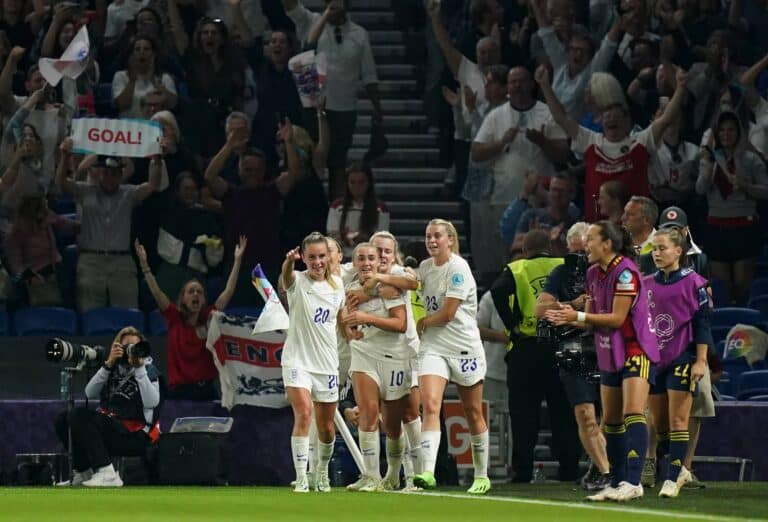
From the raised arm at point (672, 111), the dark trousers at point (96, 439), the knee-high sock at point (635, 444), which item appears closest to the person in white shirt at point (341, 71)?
the raised arm at point (672, 111)

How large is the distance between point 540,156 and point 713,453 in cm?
410

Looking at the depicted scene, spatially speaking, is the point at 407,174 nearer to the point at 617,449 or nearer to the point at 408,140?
the point at 408,140

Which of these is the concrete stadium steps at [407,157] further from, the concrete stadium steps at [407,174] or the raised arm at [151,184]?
the raised arm at [151,184]

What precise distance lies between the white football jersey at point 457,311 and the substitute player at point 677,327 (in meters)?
1.38

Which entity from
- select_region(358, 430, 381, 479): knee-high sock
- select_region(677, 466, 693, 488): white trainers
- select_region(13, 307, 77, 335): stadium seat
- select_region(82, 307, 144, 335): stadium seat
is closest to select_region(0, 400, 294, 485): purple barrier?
select_region(82, 307, 144, 335): stadium seat

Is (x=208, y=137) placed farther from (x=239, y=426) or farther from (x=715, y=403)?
(x=715, y=403)

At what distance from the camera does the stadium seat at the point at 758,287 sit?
18891 mm

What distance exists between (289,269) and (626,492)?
312 cm

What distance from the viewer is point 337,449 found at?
1644 cm

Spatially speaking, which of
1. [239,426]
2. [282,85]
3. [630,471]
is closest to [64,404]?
[239,426]

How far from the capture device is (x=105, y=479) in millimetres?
15641

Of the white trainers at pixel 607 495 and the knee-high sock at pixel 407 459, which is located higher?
the knee-high sock at pixel 407 459

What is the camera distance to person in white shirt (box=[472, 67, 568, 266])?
18844 millimetres

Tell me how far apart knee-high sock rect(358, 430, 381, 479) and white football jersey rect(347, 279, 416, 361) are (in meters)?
0.59
